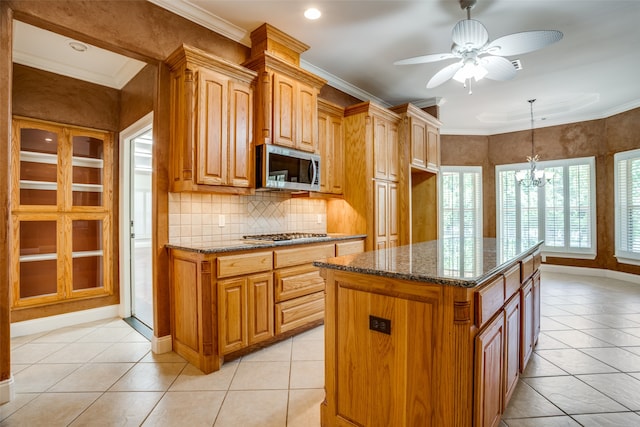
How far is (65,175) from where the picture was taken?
3.47m

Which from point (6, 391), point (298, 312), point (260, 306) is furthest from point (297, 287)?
point (6, 391)

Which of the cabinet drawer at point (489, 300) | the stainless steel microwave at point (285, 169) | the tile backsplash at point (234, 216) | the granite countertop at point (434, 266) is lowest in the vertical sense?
the cabinet drawer at point (489, 300)

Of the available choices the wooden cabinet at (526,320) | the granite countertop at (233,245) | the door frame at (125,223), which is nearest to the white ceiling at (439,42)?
the door frame at (125,223)

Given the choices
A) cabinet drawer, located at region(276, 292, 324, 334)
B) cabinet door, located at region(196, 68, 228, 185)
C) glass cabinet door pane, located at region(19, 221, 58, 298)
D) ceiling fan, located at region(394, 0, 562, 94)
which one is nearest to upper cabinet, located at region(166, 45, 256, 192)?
Result: cabinet door, located at region(196, 68, 228, 185)

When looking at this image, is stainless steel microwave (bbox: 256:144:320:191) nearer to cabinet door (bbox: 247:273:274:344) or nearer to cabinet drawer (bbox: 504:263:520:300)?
cabinet door (bbox: 247:273:274:344)

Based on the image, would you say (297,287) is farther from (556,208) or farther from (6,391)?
(556,208)

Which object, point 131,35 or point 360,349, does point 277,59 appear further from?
point 360,349

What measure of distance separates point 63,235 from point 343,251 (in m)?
3.04

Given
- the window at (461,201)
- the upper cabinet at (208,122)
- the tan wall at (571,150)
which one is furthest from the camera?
the window at (461,201)

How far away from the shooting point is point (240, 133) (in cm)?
288

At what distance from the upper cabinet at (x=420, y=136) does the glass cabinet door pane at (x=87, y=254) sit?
4.01 metres

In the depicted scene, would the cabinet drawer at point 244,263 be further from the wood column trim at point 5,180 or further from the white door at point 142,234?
the white door at point 142,234

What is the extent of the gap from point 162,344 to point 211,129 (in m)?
1.87

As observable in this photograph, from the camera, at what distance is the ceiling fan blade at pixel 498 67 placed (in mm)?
2607
